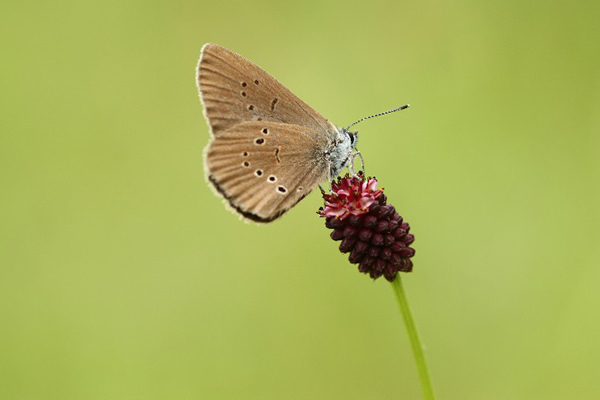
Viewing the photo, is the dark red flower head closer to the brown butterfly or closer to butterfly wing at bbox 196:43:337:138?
the brown butterfly

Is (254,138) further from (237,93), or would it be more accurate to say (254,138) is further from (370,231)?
(370,231)

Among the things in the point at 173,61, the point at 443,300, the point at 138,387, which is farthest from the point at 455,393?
the point at 173,61

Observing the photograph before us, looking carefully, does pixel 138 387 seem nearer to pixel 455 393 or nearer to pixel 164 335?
pixel 164 335

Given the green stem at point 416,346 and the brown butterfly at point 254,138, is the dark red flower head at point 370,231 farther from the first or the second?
the brown butterfly at point 254,138

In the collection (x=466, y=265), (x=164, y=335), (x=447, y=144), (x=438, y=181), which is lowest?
(x=164, y=335)

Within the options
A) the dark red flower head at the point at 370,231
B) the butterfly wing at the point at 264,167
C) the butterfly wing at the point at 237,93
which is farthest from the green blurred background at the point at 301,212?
the butterfly wing at the point at 237,93

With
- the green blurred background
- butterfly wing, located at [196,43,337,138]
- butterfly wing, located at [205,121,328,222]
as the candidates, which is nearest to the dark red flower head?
butterfly wing, located at [205,121,328,222]
